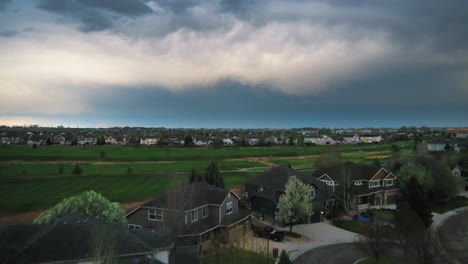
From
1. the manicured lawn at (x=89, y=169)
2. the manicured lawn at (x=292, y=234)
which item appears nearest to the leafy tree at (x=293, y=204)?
the manicured lawn at (x=292, y=234)

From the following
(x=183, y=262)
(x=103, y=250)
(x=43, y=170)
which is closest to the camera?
(x=103, y=250)

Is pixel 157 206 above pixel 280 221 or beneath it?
above

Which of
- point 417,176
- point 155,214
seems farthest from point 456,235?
point 155,214

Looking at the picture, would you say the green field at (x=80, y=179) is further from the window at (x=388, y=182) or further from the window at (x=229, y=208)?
the window at (x=388, y=182)

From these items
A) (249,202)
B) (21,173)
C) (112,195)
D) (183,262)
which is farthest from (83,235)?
(21,173)

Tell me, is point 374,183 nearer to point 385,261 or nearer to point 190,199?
point 385,261

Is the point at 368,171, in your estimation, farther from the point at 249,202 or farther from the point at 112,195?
the point at 112,195

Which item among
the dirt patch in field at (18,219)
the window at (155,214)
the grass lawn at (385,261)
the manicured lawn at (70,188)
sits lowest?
the grass lawn at (385,261)
